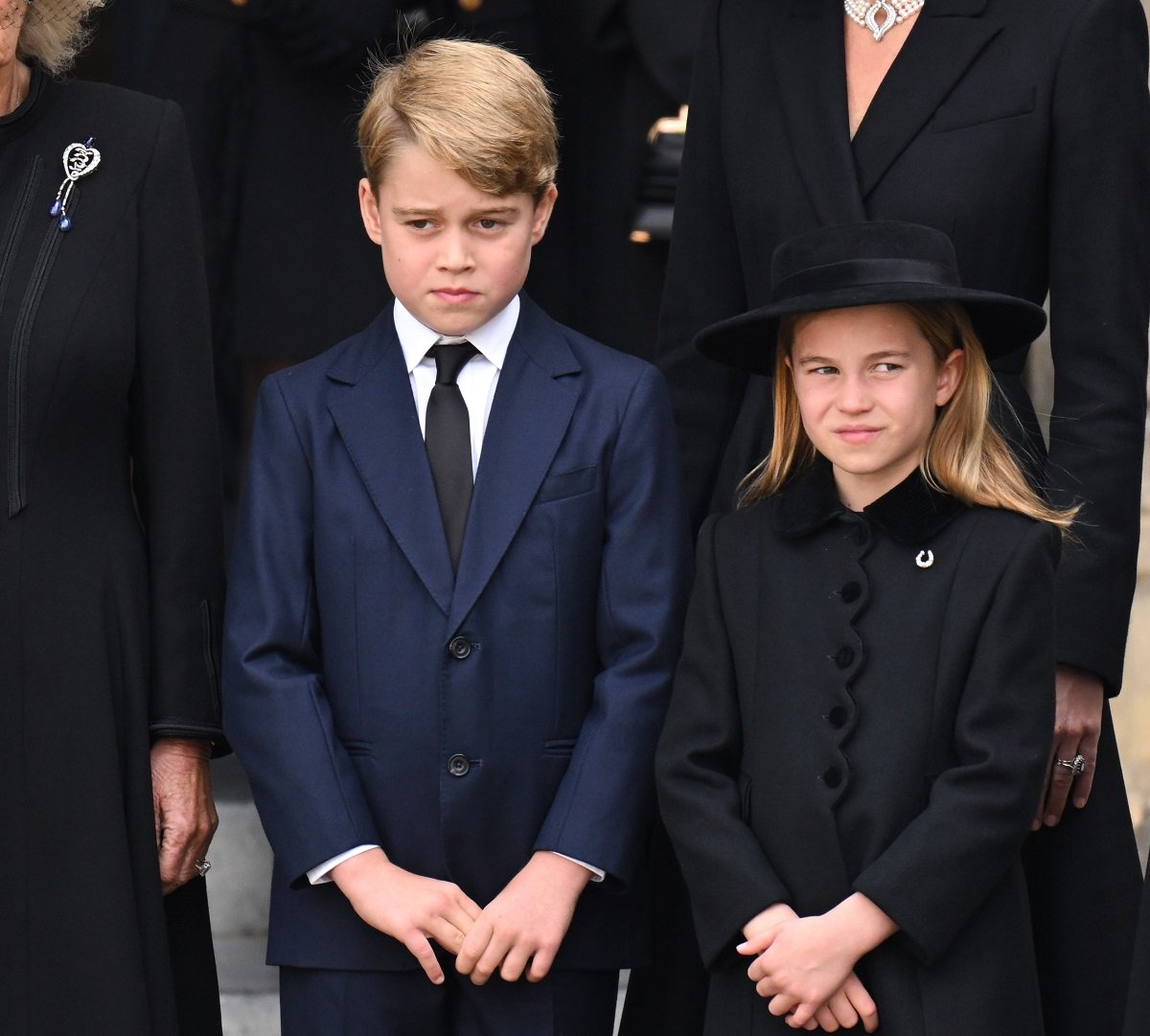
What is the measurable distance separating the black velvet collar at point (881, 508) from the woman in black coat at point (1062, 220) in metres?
0.23

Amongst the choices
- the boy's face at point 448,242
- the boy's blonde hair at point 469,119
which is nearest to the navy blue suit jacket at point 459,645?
the boy's face at point 448,242

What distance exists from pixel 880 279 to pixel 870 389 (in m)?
0.14

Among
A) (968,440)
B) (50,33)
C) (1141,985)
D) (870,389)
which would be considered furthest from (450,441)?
(1141,985)

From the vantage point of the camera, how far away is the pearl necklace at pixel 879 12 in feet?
10.6

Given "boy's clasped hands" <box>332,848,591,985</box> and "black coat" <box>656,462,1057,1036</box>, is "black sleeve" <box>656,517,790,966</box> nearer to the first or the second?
"black coat" <box>656,462,1057,1036</box>

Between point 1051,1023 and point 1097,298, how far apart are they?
3.24 ft

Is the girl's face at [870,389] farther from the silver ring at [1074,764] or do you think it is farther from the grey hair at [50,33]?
the grey hair at [50,33]

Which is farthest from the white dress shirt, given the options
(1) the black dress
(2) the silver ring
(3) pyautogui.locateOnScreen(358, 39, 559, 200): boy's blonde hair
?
(2) the silver ring

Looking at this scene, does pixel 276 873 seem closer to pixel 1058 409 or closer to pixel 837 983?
pixel 837 983

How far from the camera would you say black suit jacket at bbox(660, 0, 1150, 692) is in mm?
3053

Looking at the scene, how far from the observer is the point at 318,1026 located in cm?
309

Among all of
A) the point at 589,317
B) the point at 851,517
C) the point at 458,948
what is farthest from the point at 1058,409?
the point at 589,317

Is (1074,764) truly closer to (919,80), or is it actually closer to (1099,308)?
(1099,308)

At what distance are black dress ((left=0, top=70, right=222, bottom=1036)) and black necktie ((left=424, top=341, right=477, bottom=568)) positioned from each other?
1.14 feet
